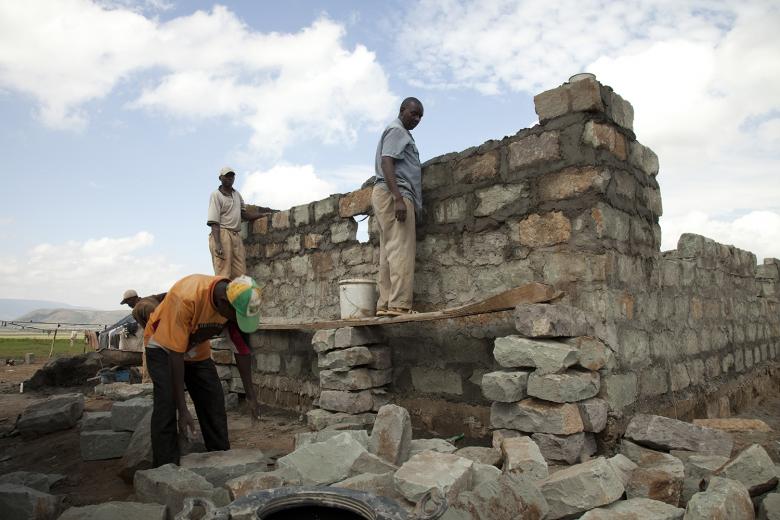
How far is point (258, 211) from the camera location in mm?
7648

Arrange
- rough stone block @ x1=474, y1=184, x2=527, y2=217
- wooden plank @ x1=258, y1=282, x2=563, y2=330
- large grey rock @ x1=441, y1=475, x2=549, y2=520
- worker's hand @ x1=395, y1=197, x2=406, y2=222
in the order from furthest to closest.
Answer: worker's hand @ x1=395, y1=197, x2=406, y2=222, rough stone block @ x1=474, y1=184, x2=527, y2=217, wooden plank @ x1=258, y1=282, x2=563, y2=330, large grey rock @ x1=441, y1=475, x2=549, y2=520

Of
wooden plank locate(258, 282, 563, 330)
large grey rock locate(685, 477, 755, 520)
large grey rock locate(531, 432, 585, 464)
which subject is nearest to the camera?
large grey rock locate(685, 477, 755, 520)

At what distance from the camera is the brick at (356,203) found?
5848mm

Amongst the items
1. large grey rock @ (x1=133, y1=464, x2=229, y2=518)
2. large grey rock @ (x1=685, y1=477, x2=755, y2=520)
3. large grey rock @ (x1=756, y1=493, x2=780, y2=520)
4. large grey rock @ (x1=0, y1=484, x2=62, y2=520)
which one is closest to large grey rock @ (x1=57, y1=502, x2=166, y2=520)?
large grey rock @ (x1=133, y1=464, x2=229, y2=518)

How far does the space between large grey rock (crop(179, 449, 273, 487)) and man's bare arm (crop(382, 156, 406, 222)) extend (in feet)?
7.09

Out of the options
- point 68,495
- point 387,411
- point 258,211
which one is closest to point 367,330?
point 387,411

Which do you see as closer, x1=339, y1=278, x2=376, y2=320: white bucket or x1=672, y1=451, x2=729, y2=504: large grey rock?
x1=672, y1=451, x2=729, y2=504: large grey rock

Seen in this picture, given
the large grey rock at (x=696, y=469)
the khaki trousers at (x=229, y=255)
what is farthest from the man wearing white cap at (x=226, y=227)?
the large grey rock at (x=696, y=469)

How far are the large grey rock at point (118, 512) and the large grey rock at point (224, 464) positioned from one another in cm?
68

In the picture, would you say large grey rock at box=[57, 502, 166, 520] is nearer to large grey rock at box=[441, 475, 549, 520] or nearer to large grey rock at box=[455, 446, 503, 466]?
large grey rock at box=[441, 475, 549, 520]

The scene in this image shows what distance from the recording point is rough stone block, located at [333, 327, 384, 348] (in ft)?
16.4

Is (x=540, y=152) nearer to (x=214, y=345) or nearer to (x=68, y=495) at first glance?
(x=68, y=495)

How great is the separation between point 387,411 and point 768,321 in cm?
714

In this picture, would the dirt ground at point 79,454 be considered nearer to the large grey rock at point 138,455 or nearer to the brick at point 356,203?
the large grey rock at point 138,455
